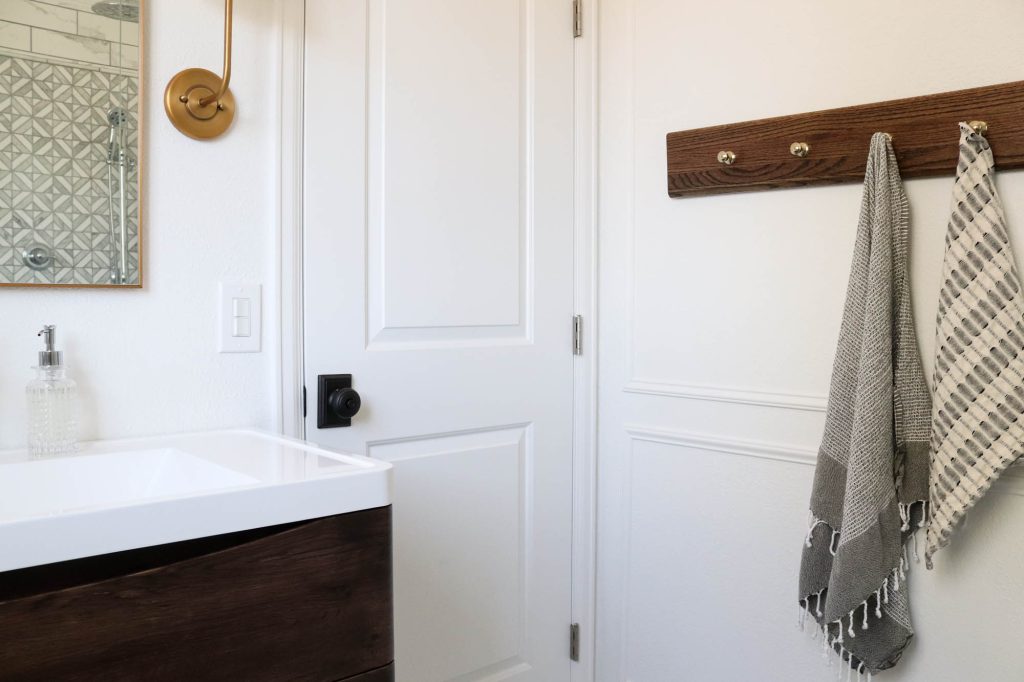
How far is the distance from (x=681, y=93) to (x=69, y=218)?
3.98ft

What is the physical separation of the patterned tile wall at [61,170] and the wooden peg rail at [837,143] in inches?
42.5

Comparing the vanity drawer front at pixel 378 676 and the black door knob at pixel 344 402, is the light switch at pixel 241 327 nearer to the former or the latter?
the black door knob at pixel 344 402

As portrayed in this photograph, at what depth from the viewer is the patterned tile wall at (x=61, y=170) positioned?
1.10 m

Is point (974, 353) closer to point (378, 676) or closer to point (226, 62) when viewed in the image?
point (378, 676)

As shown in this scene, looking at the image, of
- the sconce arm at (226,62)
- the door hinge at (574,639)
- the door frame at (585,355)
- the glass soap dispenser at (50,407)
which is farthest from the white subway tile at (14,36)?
the door hinge at (574,639)

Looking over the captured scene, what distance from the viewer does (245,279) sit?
4.35ft

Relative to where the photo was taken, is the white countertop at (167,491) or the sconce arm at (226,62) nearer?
the white countertop at (167,491)

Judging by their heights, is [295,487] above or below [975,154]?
below

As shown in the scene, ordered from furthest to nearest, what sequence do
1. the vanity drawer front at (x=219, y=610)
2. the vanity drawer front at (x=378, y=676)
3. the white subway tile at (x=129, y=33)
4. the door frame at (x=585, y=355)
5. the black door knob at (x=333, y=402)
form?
the door frame at (x=585, y=355), the black door knob at (x=333, y=402), the white subway tile at (x=129, y=33), the vanity drawer front at (x=378, y=676), the vanity drawer front at (x=219, y=610)

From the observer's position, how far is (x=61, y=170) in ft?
3.74

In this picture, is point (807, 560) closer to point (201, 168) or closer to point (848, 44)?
point (848, 44)

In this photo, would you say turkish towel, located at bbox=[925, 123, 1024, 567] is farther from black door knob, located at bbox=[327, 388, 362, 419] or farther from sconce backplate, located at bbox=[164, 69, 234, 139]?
sconce backplate, located at bbox=[164, 69, 234, 139]

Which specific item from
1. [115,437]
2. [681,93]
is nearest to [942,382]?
[681,93]

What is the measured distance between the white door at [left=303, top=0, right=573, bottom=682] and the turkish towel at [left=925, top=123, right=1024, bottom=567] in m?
0.81
